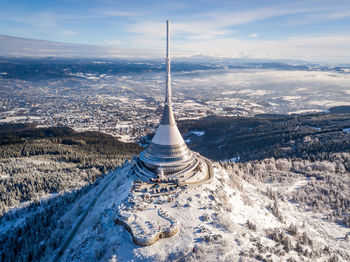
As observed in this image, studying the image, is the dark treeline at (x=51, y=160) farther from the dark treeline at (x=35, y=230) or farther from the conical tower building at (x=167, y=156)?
the conical tower building at (x=167, y=156)

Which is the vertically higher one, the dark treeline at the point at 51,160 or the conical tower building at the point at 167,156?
the conical tower building at the point at 167,156

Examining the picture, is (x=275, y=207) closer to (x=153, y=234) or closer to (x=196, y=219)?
(x=196, y=219)

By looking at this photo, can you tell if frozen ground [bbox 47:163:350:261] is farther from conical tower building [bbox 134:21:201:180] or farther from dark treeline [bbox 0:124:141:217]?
dark treeline [bbox 0:124:141:217]

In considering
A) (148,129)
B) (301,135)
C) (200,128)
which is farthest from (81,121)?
(301,135)

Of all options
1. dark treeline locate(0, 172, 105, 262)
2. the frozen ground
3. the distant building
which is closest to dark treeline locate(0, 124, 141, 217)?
dark treeline locate(0, 172, 105, 262)

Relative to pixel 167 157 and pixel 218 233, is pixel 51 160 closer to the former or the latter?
pixel 167 157

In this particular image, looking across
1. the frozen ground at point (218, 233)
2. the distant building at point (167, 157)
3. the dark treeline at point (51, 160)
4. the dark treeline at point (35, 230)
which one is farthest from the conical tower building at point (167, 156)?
the dark treeline at point (51, 160)
